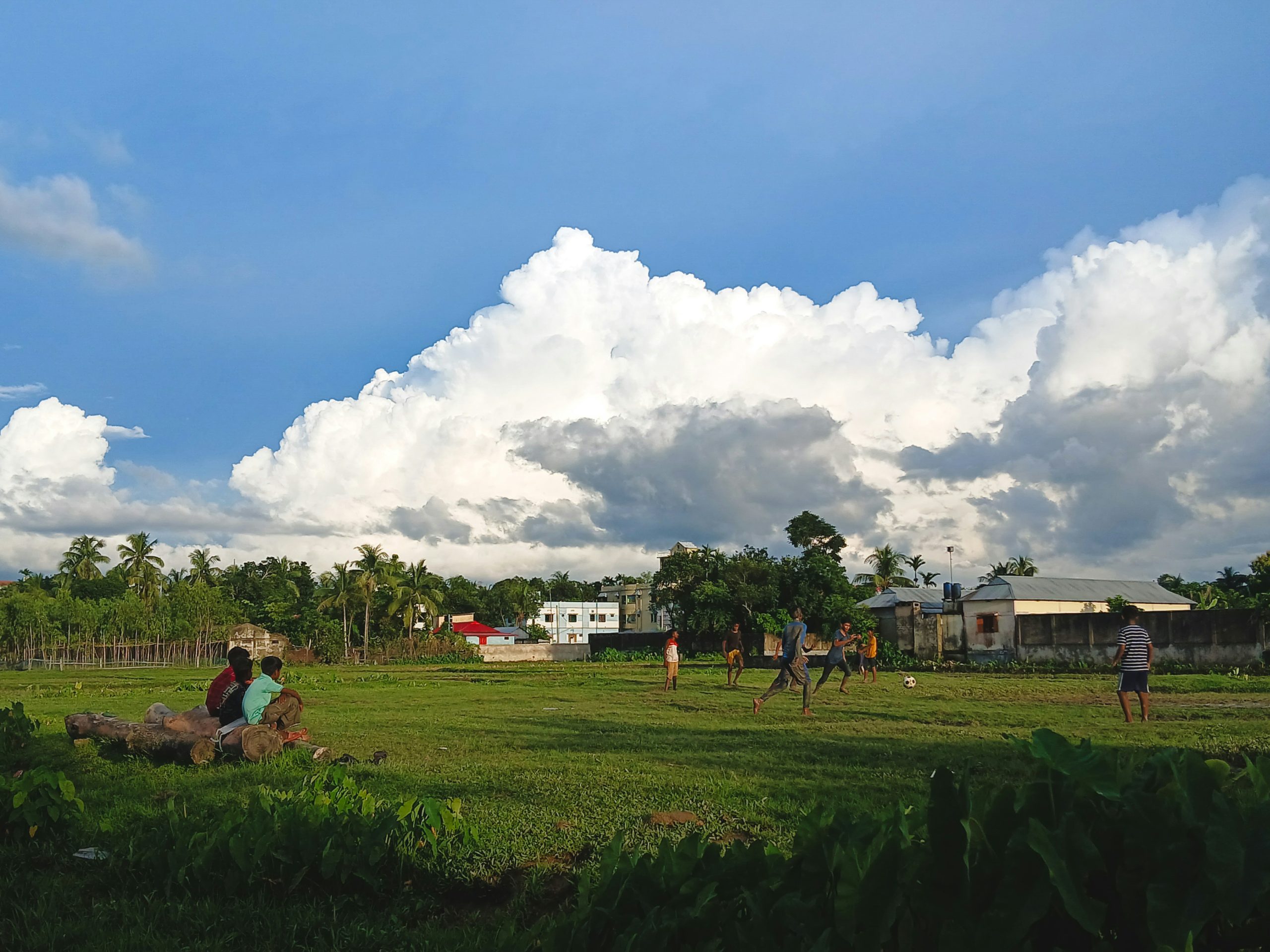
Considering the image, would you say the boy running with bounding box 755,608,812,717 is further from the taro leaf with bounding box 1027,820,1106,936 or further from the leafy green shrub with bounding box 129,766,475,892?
the taro leaf with bounding box 1027,820,1106,936

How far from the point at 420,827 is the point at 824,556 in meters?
49.2

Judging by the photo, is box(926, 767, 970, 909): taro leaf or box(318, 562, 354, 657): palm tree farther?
box(318, 562, 354, 657): palm tree

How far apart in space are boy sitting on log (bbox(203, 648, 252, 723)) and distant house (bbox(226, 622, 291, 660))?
6063 cm

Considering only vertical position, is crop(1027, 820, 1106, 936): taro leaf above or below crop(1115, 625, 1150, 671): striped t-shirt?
above

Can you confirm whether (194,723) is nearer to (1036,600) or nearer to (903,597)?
(1036,600)

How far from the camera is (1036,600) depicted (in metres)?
44.8

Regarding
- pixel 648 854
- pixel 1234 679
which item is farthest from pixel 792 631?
Result: pixel 1234 679

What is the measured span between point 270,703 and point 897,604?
116 ft

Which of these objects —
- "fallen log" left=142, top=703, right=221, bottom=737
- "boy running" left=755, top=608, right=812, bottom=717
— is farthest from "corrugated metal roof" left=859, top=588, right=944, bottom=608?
"fallen log" left=142, top=703, right=221, bottom=737

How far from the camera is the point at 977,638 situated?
130 ft

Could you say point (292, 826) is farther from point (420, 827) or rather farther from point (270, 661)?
point (270, 661)

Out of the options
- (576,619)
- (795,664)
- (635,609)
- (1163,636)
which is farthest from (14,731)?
(635,609)

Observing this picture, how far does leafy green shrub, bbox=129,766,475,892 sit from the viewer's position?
530 centimetres

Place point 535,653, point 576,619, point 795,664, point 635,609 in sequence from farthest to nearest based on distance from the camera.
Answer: point 635,609 → point 576,619 → point 535,653 → point 795,664
